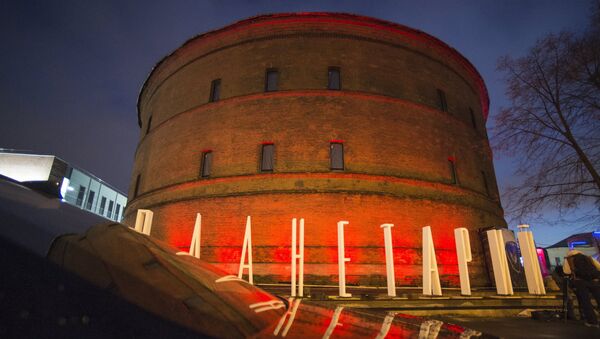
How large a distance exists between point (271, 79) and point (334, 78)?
9.00 ft

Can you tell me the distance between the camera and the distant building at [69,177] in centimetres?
3123

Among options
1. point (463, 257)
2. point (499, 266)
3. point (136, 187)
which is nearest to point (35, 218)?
point (463, 257)

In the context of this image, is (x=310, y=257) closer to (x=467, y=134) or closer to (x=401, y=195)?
(x=401, y=195)

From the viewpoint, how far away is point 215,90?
13.9m

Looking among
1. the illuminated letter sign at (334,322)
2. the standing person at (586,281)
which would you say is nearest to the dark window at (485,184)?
the standing person at (586,281)

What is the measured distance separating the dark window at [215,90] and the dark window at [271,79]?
232 cm

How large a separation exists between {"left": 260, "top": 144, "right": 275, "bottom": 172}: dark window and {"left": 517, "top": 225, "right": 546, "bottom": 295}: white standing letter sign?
843 cm

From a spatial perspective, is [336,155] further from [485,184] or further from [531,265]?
[485,184]

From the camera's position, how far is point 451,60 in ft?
50.4

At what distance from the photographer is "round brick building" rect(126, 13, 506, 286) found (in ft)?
34.9

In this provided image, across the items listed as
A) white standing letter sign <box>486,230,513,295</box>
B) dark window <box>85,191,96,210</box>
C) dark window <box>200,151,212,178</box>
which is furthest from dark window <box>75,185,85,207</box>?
white standing letter sign <box>486,230,513,295</box>

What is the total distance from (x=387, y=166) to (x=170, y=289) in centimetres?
1106

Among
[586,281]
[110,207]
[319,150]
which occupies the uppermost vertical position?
[110,207]

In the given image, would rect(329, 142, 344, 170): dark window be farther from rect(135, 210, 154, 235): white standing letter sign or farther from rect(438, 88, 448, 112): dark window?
rect(135, 210, 154, 235): white standing letter sign
